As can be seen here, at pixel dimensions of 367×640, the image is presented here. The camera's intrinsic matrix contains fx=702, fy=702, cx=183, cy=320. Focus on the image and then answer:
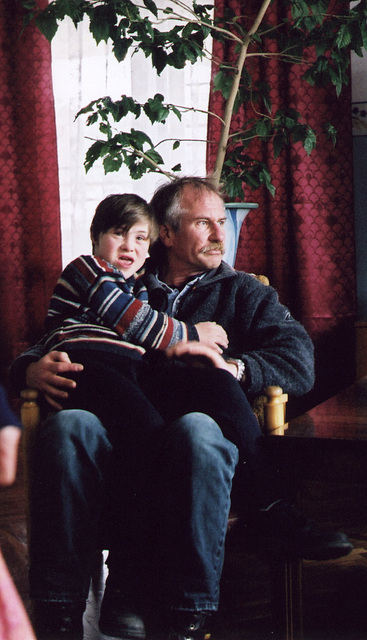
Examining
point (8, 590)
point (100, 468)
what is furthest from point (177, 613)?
point (8, 590)

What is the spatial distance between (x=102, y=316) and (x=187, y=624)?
671 millimetres

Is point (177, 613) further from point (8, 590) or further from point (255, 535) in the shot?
point (8, 590)

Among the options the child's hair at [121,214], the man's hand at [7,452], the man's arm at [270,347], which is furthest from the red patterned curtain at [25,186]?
the man's hand at [7,452]

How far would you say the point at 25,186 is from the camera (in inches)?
131

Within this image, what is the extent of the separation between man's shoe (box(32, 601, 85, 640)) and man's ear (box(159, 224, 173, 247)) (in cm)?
102

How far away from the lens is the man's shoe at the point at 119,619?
4.89ft

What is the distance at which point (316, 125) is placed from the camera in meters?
3.01

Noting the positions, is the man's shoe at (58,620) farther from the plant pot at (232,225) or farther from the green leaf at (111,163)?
the green leaf at (111,163)

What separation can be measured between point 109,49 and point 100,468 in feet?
7.95

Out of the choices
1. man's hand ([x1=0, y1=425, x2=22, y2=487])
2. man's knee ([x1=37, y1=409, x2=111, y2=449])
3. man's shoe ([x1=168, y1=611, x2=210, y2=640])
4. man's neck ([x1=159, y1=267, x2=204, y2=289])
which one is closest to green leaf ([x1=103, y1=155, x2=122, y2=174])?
man's neck ([x1=159, y1=267, x2=204, y2=289])

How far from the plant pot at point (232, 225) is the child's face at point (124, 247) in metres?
0.60

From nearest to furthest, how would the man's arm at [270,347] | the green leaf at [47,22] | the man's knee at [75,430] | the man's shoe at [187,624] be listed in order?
the man's shoe at [187,624]
the man's knee at [75,430]
the man's arm at [270,347]
the green leaf at [47,22]

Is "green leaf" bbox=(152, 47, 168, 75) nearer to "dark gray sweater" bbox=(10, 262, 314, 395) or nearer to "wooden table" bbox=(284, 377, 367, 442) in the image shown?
"dark gray sweater" bbox=(10, 262, 314, 395)

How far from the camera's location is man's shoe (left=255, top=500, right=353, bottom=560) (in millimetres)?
1343
